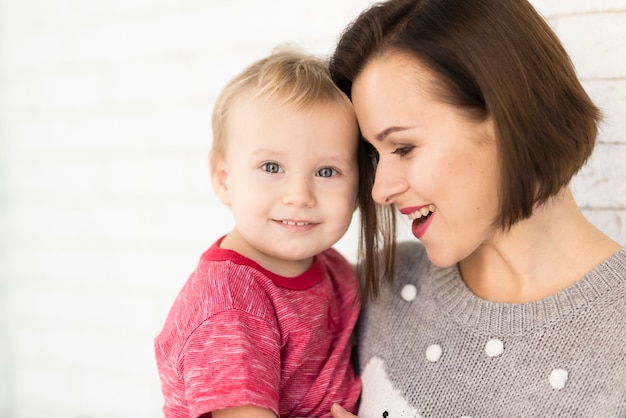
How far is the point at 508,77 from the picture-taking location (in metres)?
1.38

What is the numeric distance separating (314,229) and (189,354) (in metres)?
0.38

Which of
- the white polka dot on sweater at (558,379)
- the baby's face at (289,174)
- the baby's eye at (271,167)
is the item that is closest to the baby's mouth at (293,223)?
the baby's face at (289,174)

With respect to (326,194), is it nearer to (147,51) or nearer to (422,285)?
(422,285)

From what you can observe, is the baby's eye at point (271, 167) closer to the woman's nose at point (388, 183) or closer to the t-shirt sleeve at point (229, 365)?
the woman's nose at point (388, 183)

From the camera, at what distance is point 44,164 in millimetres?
2822

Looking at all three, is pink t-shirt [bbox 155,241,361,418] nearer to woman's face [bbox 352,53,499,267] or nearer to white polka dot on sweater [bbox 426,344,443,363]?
white polka dot on sweater [bbox 426,344,443,363]

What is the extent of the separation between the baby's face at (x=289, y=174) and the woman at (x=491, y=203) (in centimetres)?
9

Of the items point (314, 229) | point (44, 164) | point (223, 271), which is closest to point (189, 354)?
point (223, 271)

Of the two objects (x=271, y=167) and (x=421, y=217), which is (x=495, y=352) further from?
(x=271, y=167)

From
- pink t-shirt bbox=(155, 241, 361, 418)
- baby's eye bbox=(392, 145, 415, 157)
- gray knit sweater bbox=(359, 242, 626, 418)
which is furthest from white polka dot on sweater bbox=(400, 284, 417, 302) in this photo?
baby's eye bbox=(392, 145, 415, 157)

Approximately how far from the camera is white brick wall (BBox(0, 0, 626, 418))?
2393 millimetres

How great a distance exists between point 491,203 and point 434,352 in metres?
0.33

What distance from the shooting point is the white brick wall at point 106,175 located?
239 cm

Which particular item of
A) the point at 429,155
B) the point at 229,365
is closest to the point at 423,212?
the point at 429,155
